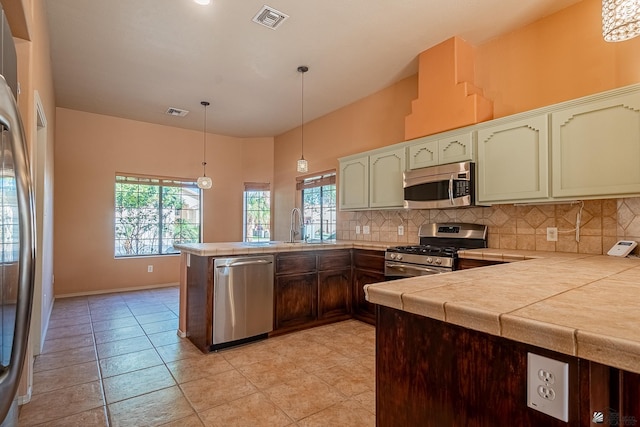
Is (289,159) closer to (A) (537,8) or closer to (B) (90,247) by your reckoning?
(B) (90,247)

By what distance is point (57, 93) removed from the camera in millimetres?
4387

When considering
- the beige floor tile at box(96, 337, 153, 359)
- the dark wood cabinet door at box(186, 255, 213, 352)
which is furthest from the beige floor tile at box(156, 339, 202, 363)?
the beige floor tile at box(96, 337, 153, 359)

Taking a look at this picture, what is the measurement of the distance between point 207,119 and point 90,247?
270 cm

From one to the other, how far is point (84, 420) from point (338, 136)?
13.7 feet

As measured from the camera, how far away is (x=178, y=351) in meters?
2.84

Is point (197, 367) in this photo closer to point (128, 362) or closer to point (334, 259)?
point (128, 362)

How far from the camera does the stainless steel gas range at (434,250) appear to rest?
282 centimetres

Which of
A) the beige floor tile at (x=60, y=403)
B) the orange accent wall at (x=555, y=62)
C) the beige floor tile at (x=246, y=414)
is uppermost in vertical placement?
the orange accent wall at (x=555, y=62)

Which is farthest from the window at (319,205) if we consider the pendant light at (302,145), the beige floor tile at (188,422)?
the beige floor tile at (188,422)

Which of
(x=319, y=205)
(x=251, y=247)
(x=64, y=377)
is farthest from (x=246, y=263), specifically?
(x=319, y=205)

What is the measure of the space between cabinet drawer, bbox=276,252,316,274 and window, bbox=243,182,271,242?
3.09 m

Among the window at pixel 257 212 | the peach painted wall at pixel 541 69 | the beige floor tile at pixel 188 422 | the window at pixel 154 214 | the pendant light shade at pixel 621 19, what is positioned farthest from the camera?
the window at pixel 257 212

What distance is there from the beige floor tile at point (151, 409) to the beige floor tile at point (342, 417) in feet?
2.40

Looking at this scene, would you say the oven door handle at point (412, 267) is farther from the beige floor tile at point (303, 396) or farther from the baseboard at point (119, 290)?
the baseboard at point (119, 290)
